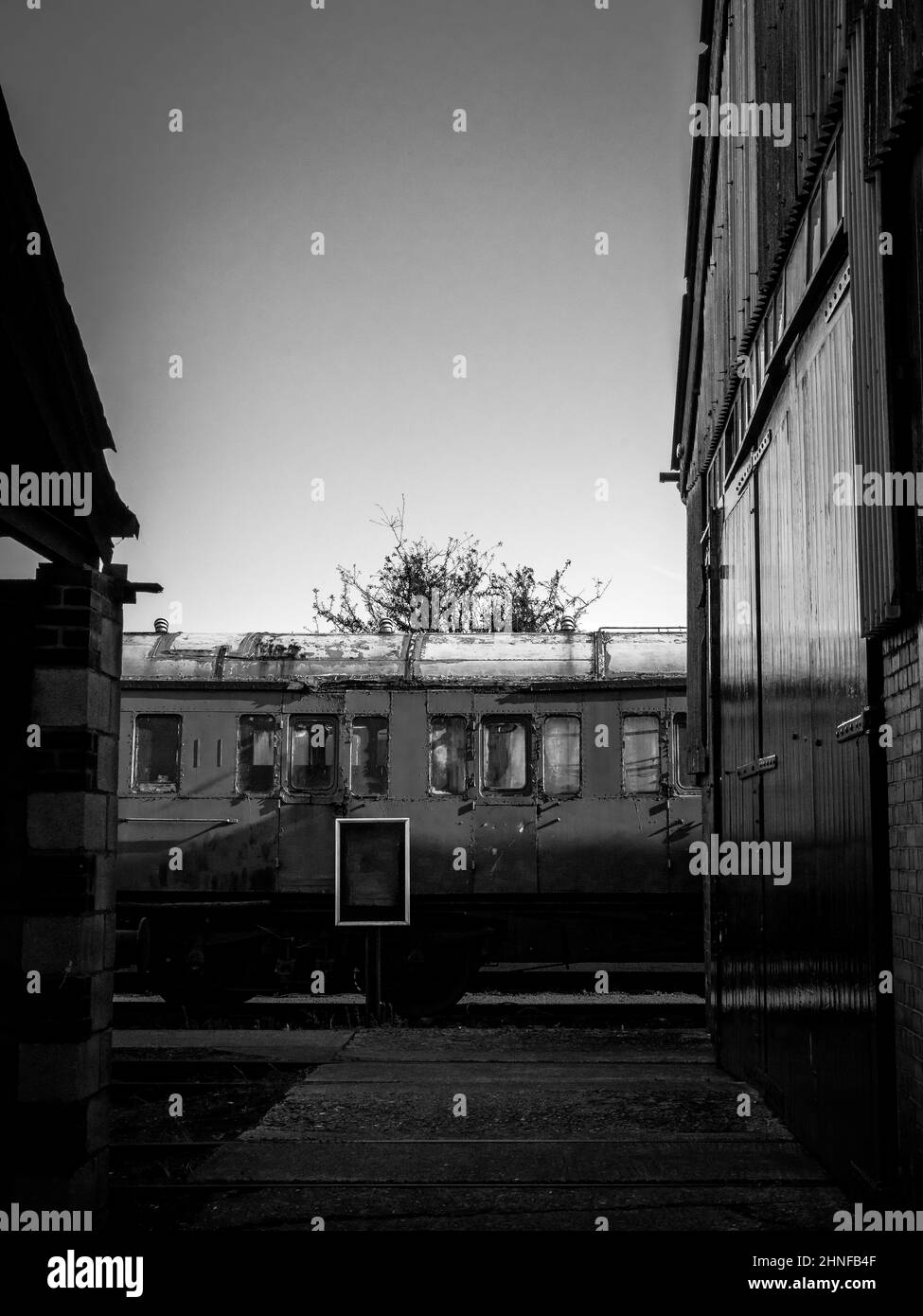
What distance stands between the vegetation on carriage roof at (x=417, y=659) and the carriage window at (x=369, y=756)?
51 cm

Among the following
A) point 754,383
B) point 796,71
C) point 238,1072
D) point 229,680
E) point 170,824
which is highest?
point 796,71

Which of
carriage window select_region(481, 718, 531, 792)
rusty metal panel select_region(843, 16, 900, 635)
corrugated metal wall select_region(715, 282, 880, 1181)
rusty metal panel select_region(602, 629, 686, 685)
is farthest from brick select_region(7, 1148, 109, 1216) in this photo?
rusty metal panel select_region(602, 629, 686, 685)

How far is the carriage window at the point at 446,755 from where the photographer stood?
14031 millimetres

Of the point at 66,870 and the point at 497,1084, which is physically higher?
the point at 66,870

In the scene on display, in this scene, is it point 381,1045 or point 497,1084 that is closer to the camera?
point 497,1084

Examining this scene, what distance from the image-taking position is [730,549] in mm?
9742

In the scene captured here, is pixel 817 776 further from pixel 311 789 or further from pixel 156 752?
pixel 156 752

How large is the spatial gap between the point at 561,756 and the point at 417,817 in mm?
1765

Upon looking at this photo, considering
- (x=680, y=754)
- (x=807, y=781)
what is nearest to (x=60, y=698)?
(x=807, y=781)

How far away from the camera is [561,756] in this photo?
14055 mm

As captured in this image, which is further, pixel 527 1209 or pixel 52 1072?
pixel 527 1209
